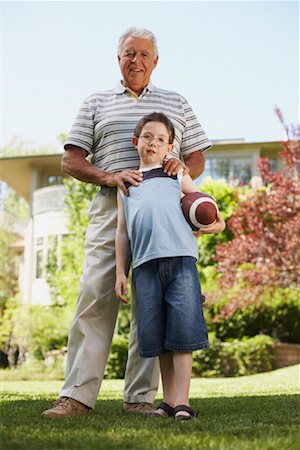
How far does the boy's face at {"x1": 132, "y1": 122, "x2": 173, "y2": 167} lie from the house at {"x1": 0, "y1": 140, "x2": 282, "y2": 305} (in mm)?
17939

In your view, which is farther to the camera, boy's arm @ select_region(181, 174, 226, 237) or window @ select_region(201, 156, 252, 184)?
window @ select_region(201, 156, 252, 184)

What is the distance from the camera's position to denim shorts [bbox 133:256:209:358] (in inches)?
122

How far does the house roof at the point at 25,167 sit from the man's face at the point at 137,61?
63.1 ft

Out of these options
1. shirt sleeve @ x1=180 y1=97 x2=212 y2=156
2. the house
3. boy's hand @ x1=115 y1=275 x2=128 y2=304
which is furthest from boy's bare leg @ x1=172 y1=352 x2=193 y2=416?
the house

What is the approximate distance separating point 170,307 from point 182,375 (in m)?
0.32

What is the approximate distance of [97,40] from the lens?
473 inches

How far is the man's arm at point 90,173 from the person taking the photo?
3.45 m

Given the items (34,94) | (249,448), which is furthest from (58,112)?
(249,448)

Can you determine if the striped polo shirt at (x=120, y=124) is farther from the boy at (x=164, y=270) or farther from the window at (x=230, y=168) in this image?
the window at (x=230, y=168)

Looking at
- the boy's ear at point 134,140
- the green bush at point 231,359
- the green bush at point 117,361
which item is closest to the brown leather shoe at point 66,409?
the boy's ear at point 134,140

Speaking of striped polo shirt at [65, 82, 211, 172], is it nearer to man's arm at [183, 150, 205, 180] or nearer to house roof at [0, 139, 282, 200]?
man's arm at [183, 150, 205, 180]

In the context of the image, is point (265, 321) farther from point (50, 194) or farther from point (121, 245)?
point (121, 245)

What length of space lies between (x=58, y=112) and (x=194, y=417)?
25.2m

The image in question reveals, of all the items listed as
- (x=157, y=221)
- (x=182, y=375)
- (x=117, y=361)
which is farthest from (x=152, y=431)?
(x=117, y=361)
